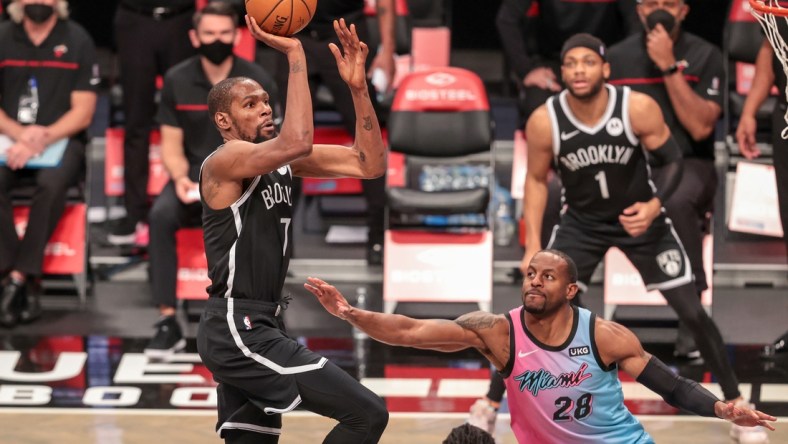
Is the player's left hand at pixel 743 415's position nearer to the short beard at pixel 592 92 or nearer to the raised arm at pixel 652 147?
the raised arm at pixel 652 147

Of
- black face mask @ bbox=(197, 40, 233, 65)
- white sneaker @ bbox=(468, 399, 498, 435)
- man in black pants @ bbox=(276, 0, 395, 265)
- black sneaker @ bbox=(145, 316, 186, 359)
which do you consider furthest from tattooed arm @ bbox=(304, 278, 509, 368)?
man in black pants @ bbox=(276, 0, 395, 265)

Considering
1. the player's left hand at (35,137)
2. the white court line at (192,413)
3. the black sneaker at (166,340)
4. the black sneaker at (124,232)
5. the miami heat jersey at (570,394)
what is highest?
the player's left hand at (35,137)

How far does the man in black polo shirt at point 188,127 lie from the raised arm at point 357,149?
8.82ft

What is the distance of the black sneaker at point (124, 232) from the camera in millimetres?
9562

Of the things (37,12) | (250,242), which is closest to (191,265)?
(37,12)

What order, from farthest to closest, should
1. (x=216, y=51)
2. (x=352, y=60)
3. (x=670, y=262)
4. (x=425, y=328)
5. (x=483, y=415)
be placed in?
(x=216, y=51)
(x=670, y=262)
(x=483, y=415)
(x=425, y=328)
(x=352, y=60)

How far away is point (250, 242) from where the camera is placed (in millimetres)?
5199

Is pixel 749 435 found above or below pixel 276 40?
below

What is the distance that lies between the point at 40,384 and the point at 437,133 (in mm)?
2805

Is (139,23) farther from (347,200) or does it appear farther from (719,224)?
(719,224)

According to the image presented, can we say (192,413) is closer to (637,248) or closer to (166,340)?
(166,340)

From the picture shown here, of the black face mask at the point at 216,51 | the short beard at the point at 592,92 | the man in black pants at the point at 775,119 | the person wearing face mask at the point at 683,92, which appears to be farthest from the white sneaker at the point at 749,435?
the black face mask at the point at 216,51

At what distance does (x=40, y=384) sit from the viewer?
7.44 m

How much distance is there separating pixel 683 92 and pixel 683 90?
0.04ft
